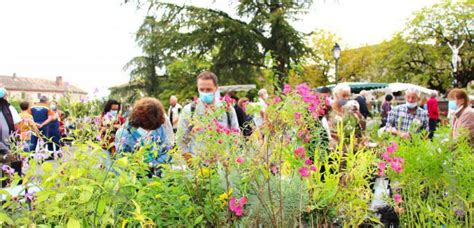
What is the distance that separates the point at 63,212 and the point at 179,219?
0.81 metres

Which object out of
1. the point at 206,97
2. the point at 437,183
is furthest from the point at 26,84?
the point at 437,183

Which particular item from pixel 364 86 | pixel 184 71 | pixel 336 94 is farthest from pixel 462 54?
pixel 336 94

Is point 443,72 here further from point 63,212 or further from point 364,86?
point 63,212

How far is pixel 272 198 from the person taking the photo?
8.91 ft

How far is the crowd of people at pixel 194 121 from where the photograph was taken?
2.93m

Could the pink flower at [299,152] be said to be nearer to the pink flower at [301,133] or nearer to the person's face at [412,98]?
the pink flower at [301,133]

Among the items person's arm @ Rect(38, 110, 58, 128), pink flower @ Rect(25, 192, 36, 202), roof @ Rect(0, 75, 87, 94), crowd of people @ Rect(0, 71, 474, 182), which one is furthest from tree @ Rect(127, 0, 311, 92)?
roof @ Rect(0, 75, 87, 94)

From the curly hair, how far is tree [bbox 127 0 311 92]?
60.6 feet

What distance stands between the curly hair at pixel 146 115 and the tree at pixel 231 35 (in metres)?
18.5

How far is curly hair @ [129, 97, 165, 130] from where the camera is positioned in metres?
4.26

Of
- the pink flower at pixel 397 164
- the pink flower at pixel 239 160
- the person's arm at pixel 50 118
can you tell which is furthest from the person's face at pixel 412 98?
the person's arm at pixel 50 118

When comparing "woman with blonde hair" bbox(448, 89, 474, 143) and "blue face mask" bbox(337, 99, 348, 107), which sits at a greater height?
"blue face mask" bbox(337, 99, 348, 107)

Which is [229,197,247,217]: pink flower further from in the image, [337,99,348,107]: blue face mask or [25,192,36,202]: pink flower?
[337,99,348,107]: blue face mask

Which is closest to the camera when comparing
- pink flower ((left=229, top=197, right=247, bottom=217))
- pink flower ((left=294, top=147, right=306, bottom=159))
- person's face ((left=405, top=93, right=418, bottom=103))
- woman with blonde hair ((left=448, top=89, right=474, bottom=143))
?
pink flower ((left=229, top=197, right=247, bottom=217))
